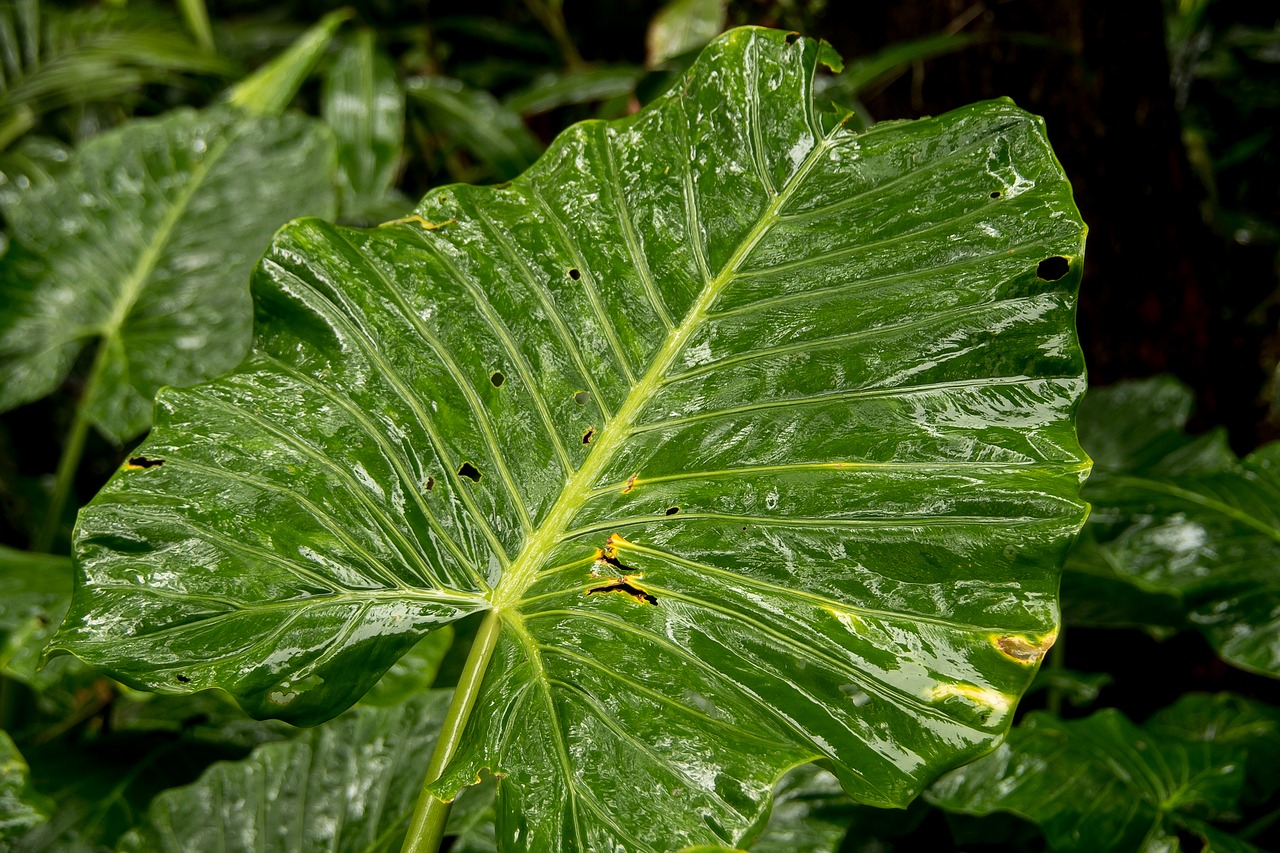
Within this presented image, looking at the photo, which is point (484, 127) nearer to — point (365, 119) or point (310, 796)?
point (365, 119)

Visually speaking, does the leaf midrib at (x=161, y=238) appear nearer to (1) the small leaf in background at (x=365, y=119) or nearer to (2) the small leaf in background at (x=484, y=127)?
(1) the small leaf in background at (x=365, y=119)

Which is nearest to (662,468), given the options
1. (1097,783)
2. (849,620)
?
(849,620)

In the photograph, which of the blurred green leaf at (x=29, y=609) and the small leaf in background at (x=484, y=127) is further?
the small leaf in background at (x=484, y=127)

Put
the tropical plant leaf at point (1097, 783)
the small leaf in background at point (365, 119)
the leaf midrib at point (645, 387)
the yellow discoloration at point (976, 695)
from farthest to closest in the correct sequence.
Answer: the small leaf in background at point (365, 119)
the tropical plant leaf at point (1097, 783)
the leaf midrib at point (645, 387)
the yellow discoloration at point (976, 695)

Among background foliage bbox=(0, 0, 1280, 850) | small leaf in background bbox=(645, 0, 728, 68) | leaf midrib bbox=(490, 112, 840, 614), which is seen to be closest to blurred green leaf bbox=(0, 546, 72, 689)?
background foliage bbox=(0, 0, 1280, 850)

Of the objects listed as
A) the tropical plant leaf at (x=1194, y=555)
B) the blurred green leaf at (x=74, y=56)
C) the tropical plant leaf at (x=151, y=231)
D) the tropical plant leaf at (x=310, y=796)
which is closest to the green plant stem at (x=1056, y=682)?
the tropical plant leaf at (x=1194, y=555)

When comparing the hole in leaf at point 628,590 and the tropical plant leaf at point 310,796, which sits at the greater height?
the hole in leaf at point 628,590

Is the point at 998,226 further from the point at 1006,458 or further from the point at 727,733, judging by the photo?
the point at 727,733

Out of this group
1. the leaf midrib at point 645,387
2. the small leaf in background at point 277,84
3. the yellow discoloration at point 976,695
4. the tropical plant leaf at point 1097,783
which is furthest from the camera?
Result: the small leaf in background at point 277,84
